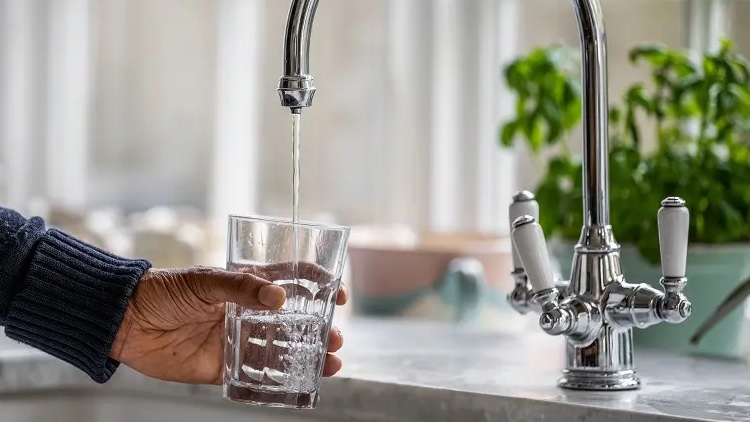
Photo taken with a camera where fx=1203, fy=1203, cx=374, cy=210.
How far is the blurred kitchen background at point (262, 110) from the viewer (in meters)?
2.12

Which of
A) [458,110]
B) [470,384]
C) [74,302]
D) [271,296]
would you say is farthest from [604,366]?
[458,110]

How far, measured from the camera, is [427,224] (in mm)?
2230

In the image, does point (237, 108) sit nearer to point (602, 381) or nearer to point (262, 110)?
point (262, 110)

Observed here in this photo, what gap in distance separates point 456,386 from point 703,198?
1.59 feet

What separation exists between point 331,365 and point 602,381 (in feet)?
0.78

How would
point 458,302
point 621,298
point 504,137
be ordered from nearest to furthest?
point 621,298
point 504,137
point 458,302

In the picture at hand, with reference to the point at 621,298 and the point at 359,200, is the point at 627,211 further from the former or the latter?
the point at 359,200

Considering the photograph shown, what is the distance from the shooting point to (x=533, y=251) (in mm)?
1004

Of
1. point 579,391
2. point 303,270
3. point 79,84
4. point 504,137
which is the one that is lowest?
point 579,391

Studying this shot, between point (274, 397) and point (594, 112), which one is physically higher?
point (594, 112)

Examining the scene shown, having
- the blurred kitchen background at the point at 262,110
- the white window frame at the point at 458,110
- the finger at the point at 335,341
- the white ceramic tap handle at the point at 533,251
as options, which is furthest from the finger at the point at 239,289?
the white window frame at the point at 458,110

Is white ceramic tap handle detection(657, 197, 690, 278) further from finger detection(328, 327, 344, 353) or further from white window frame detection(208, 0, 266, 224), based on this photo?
white window frame detection(208, 0, 266, 224)

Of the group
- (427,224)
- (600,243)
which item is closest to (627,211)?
(600,243)

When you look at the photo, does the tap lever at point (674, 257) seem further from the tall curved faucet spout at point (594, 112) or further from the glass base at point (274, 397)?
the glass base at point (274, 397)
